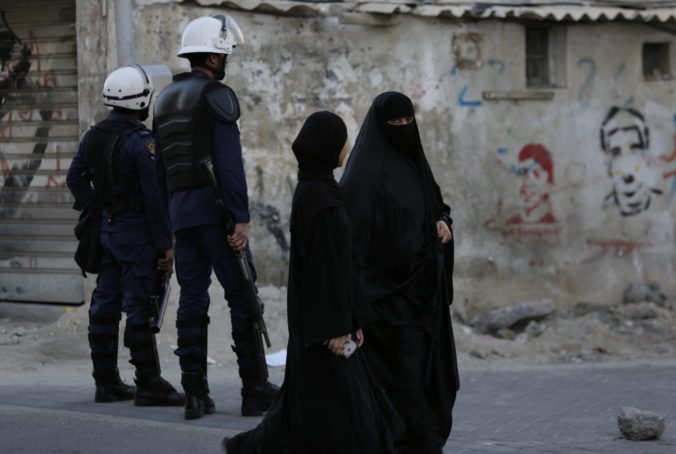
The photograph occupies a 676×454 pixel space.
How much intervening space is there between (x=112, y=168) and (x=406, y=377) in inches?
96.2

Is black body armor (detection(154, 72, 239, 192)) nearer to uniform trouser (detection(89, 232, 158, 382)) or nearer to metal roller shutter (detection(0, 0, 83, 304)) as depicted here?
uniform trouser (detection(89, 232, 158, 382))

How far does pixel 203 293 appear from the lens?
7.32 metres

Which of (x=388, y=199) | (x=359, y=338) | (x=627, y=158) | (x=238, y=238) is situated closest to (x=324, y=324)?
(x=359, y=338)

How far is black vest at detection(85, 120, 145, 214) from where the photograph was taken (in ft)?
25.2

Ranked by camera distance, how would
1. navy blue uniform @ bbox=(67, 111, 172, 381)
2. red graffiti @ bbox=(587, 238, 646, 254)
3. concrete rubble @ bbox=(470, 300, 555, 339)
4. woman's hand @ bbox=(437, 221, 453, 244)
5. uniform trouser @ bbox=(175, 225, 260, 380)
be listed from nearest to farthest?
woman's hand @ bbox=(437, 221, 453, 244) → uniform trouser @ bbox=(175, 225, 260, 380) → navy blue uniform @ bbox=(67, 111, 172, 381) → concrete rubble @ bbox=(470, 300, 555, 339) → red graffiti @ bbox=(587, 238, 646, 254)

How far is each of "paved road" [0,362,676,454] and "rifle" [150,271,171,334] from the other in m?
0.47

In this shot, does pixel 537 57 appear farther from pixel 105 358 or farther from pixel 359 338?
pixel 359 338

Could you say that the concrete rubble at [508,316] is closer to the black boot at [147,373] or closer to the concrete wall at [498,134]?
the concrete wall at [498,134]

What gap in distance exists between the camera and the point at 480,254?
42.1ft

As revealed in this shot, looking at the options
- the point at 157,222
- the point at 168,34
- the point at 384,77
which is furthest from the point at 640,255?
the point at 157,222

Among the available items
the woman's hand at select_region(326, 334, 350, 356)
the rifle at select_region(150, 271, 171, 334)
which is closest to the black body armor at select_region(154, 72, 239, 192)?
the rifle at select_region(150, 271, 171, 334)

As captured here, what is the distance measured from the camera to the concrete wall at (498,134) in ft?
39.7

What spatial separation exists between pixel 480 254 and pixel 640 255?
1.61 metres

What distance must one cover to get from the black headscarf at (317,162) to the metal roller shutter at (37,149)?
6700 millimetres
